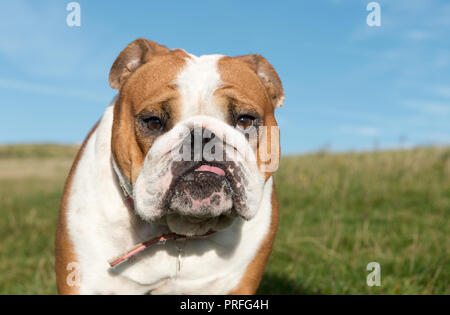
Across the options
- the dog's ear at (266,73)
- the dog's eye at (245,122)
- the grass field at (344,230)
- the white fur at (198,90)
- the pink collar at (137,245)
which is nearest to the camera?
the white fur at (198,90)

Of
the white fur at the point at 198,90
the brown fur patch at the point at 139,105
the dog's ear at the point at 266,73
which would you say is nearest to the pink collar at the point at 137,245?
the brown fur patch at the point at 139,105

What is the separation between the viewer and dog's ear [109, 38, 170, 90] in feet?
9.11

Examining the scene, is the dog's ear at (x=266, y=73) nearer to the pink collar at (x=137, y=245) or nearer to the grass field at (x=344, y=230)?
the pink collar at (x=137, y=245)

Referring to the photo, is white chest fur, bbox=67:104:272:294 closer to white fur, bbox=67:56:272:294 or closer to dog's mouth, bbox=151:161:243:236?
white fur, bbox=67:56:272:294

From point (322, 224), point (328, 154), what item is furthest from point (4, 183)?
point (322, 224)

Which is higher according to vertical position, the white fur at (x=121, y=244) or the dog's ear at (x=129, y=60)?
the dog's ear at (x=129, y=60)

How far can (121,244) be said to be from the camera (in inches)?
105

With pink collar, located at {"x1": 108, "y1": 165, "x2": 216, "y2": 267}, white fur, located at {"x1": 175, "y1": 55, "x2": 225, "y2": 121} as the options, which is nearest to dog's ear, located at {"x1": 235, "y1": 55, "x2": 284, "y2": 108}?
white fur, located at {"x1": 175, "y1": 55, "x2": 225, "y2": 121}

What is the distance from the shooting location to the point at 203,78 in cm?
245

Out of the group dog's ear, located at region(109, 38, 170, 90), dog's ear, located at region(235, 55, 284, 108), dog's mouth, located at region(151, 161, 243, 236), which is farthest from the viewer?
dog's ear, located at region(235, 55, 284, 108)

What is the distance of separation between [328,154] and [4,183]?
36.5 ft

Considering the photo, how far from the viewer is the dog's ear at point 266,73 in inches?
115

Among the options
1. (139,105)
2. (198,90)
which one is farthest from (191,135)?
(139,105)
